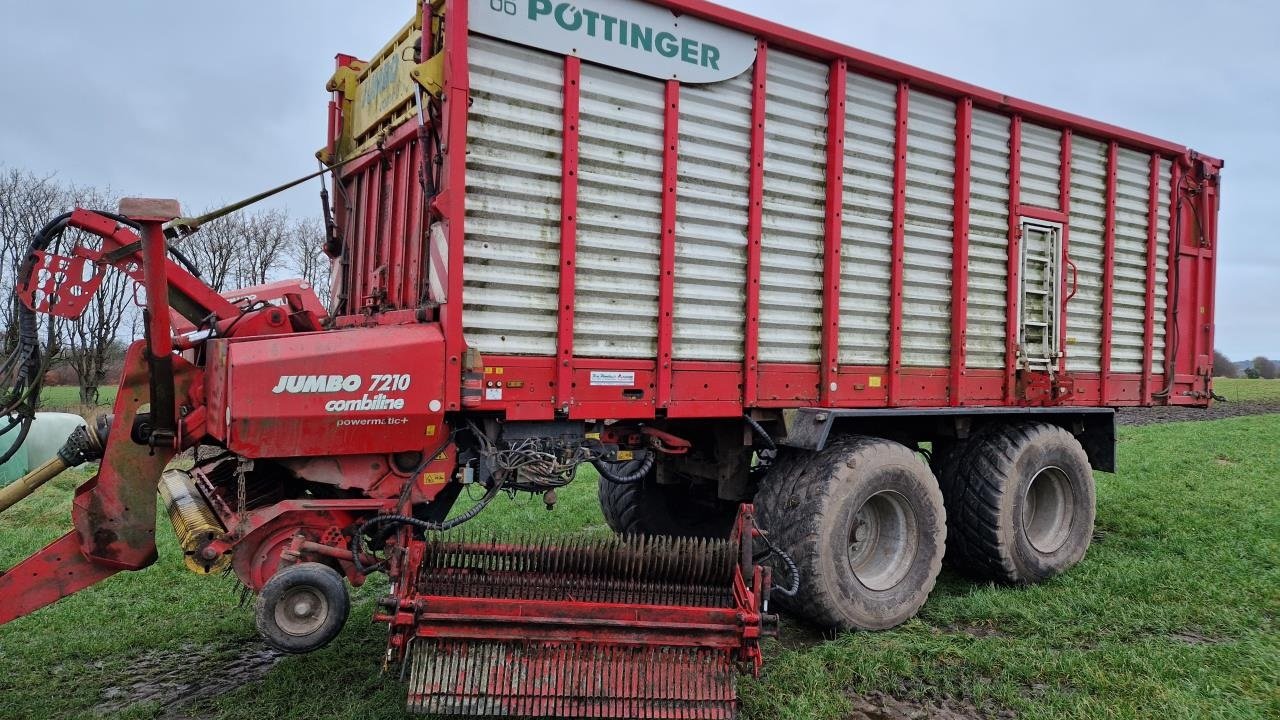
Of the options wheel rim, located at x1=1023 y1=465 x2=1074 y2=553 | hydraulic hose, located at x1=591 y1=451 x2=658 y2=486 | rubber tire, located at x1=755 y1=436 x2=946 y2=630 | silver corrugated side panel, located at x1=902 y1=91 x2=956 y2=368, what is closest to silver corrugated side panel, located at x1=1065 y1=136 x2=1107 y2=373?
wheel rim, located at x1=1023 y1=465 x2=1074 y2=553

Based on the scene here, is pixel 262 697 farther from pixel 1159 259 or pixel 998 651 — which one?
pixel 1159 259

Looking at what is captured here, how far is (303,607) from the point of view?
11.1 ft

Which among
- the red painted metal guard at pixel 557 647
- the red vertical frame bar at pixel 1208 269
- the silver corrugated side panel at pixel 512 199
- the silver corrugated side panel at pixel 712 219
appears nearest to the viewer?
the red painted metal guard at pixel 557 647

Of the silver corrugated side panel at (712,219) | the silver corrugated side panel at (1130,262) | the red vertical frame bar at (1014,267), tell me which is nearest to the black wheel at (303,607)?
the silver corrugated side panel at (712,219)

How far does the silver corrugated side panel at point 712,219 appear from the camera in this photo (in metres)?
4.38

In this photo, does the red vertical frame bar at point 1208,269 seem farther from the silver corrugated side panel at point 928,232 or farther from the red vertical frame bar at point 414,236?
the red vertical frame bar at point 414,236

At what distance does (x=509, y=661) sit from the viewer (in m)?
3.51

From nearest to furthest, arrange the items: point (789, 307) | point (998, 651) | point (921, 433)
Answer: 1. point (998, 651)
2. point (789, 307)
3. point (921, 433)

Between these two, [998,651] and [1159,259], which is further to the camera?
[1159,259]

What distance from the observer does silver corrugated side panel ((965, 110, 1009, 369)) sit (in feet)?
18.1

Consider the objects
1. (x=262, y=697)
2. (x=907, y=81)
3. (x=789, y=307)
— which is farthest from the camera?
(x=907, y=81)

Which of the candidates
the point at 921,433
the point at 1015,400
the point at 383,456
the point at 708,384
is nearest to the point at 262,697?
the point at 383,456

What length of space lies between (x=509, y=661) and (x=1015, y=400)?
4066 millimetres

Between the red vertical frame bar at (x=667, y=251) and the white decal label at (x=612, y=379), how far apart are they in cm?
17
